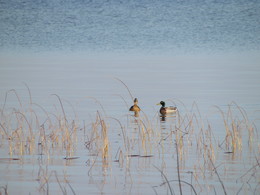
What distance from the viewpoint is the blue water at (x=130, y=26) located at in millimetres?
32278

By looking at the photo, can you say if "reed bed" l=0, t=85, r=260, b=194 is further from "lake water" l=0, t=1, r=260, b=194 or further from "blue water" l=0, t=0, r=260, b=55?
"blue water" l=0, t=0, r=260, b=55

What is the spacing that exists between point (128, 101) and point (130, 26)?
25824 millimetres

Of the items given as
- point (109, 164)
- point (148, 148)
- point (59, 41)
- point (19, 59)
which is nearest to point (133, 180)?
point (109, 164)

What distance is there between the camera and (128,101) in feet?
53.1

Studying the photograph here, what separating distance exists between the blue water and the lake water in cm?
9

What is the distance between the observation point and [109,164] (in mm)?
9102

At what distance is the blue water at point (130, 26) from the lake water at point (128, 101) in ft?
0.30

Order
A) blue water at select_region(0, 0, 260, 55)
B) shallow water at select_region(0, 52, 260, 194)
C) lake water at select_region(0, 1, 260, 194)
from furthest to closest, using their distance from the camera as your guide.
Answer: blue water at select_region(0, 0, 260, 55) → lake water at select_region(0, 1, 260, 194) → shallow water at select_region(0, 52, 260, 194)

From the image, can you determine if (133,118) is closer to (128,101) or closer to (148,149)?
(128,101)

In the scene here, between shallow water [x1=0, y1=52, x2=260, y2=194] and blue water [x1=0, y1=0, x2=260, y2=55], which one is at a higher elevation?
blue water [x1=0, y1=0, x2=260, y2=55]

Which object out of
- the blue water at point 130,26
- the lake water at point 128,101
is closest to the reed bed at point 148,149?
the lake water at point 128,101

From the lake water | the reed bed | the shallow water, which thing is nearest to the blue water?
the lake water

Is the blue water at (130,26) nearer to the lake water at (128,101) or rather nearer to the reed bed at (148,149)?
the lake water at (128,101)

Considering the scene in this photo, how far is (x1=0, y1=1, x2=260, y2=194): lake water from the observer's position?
8555 millimetres
